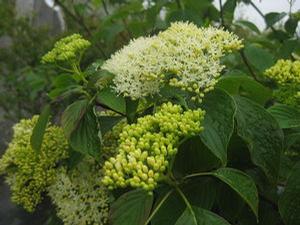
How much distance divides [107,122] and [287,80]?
1.45 feet

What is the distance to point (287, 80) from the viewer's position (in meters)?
1.32

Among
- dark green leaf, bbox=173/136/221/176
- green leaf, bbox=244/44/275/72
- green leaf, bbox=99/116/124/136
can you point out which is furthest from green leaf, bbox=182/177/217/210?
green leaf, bbox=244/44/275/72

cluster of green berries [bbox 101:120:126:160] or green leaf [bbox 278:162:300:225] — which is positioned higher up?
cluster of green berries [bbox 101:120:126:160]

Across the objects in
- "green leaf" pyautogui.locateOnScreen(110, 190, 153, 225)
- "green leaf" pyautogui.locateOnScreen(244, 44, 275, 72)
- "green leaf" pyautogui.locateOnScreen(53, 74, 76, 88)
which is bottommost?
"green leaf" pyautogui.locateOnScreen(110, 190, 153, 225)

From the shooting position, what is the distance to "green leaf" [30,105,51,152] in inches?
51.7

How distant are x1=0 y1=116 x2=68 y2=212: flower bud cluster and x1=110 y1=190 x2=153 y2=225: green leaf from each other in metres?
0.44

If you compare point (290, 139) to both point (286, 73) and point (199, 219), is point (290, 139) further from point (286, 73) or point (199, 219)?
point (199, 219)

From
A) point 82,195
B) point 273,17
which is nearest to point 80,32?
point 273,17

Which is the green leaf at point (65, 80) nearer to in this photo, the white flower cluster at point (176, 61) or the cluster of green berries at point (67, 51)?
the cluster of green berries at point (67, 51)

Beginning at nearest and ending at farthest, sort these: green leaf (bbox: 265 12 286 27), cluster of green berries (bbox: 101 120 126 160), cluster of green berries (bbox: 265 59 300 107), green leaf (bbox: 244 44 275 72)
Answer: cluster of green berries (bbox: 265 59 300 107)
cluster of green berries (bbox: 101 120 126 160)
green leaf (bbox: 244 44 275 72)
green leaf (bbox: 265 12 286 27)

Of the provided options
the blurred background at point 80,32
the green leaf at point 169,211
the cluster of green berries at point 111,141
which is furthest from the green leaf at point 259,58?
the green leaf at point 169,211

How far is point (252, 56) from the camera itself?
2027 millimetres

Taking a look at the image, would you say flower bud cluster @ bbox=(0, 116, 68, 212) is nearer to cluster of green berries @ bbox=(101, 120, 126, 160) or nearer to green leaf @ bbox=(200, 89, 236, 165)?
cluster of green berries @ bbox=(101, 120, 126, 160)

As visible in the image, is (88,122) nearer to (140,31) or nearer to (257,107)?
→ (257,107)
